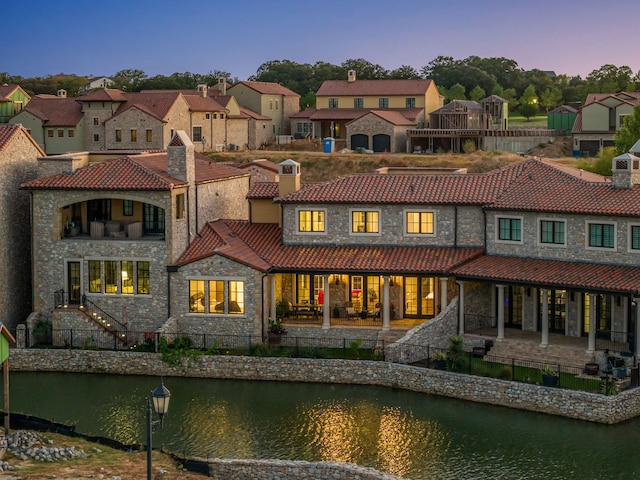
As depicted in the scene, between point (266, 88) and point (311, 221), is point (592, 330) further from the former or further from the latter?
point (266, 88)

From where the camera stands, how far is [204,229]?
46.3m

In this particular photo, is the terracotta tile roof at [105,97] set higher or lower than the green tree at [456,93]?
lower

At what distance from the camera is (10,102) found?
3903 inches

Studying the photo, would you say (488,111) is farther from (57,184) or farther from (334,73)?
(57,184)

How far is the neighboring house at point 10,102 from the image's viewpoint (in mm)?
98250

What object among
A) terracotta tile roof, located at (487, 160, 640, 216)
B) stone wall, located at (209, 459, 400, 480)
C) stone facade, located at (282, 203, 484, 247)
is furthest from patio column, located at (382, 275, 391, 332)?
stone wall, located at (209, 459, 400, 480)

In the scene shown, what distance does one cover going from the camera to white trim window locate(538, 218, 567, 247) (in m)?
41.1

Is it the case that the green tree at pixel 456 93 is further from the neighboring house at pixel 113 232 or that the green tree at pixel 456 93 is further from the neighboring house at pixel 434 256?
the neighboring house at pixel 113 232

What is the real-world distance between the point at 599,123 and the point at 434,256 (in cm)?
4940

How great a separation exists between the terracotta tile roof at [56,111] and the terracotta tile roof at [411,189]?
161 ft

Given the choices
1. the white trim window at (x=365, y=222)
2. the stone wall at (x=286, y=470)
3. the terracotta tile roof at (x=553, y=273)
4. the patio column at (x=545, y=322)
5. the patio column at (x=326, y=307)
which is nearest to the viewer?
the stone wall at (x=286, y=470)

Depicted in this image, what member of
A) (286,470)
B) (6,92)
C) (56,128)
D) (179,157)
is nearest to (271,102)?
(56,128)

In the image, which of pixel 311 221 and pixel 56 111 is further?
pixel 56 111

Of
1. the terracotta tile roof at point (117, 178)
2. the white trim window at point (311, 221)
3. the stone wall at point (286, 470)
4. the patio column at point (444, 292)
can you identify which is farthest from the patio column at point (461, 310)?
the stone wall at point (286, 470)
